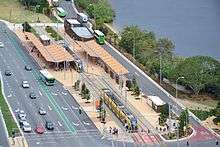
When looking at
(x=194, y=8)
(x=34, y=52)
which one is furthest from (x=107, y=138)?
(x=194, y=8)

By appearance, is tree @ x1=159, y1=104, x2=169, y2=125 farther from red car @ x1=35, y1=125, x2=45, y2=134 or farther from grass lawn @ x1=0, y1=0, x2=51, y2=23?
grass lawn @ x1=0, y1=0, x2=51, y2=23

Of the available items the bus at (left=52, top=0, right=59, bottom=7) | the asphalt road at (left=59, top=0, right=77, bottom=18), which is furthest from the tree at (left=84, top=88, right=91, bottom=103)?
the bus at (left=52, top=0, right=59, bottom=7)

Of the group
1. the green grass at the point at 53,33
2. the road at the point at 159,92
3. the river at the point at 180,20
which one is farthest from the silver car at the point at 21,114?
the river at the point at 180,20

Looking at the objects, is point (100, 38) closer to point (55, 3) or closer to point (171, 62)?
point (171, 62)

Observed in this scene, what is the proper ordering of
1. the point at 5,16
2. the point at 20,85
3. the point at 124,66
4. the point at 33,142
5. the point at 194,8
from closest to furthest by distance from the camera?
1. the point at 33,142
2. the point at 20,85
3. the point at 124,66
4. the point at 5,16
5. the point at 194,8

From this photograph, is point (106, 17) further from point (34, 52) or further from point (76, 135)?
point (76, 135)

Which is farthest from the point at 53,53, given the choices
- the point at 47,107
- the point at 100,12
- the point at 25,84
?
the point at 100,12
